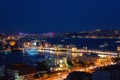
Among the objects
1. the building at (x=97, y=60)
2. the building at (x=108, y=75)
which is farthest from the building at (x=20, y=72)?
the building at (x=97, y=60)

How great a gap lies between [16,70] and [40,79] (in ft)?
3.26

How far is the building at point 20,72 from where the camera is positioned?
11.8 m

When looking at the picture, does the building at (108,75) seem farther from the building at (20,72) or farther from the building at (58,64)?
the building at (58,64)

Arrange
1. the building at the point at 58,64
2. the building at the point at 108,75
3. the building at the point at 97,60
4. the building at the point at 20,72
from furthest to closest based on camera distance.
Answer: the building at the point at 97,60
the building at the point at 58,64
the building at the point at 20,72
the building at the point at 108,75

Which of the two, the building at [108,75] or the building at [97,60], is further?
the building at [97,60]

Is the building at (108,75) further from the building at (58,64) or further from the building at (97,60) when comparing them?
the building at (97,60)

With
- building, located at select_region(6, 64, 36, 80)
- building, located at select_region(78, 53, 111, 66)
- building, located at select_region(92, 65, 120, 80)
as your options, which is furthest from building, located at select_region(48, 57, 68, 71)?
building, located at select_region(92, 65, 120, 80)

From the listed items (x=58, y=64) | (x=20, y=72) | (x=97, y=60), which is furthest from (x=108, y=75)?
(x=97, y=60)

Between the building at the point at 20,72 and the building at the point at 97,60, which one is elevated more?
the building at the point at 97,60

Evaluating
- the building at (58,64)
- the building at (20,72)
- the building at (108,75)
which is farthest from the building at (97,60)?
the building at (108,75)

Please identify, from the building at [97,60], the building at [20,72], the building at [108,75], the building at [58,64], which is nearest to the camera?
the building at [108,75]

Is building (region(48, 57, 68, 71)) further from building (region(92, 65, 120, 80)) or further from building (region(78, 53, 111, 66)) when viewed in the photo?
building (region(92, 65, 120, 80))

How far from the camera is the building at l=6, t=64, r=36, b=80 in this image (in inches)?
463

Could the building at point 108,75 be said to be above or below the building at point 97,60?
below
